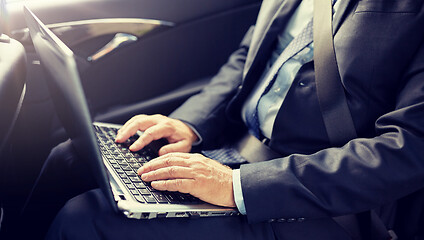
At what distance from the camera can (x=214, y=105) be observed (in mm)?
1302

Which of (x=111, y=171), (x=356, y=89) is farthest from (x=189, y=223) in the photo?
(x=356, y=89)

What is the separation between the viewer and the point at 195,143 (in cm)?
125

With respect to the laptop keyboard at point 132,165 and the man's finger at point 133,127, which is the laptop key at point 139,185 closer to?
the laptop keyboard at point 132,165

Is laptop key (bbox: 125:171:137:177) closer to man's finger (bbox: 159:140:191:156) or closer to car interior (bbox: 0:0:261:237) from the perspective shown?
man's finger (bbox: 159:140:191:156)

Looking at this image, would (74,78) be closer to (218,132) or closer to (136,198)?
(136,198)

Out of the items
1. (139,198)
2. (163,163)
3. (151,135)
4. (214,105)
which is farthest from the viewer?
(214,105)

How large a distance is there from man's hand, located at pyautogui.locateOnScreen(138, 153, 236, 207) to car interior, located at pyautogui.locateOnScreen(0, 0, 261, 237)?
0.56m

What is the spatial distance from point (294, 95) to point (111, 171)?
1.41 feet

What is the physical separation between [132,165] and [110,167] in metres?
0.05

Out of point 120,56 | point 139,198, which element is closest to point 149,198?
point 139,198

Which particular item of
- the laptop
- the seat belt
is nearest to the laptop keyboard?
the laptop

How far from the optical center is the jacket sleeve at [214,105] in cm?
126

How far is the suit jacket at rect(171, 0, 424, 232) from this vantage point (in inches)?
33.9

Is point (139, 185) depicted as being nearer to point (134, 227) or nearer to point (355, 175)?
point (134, 227)
